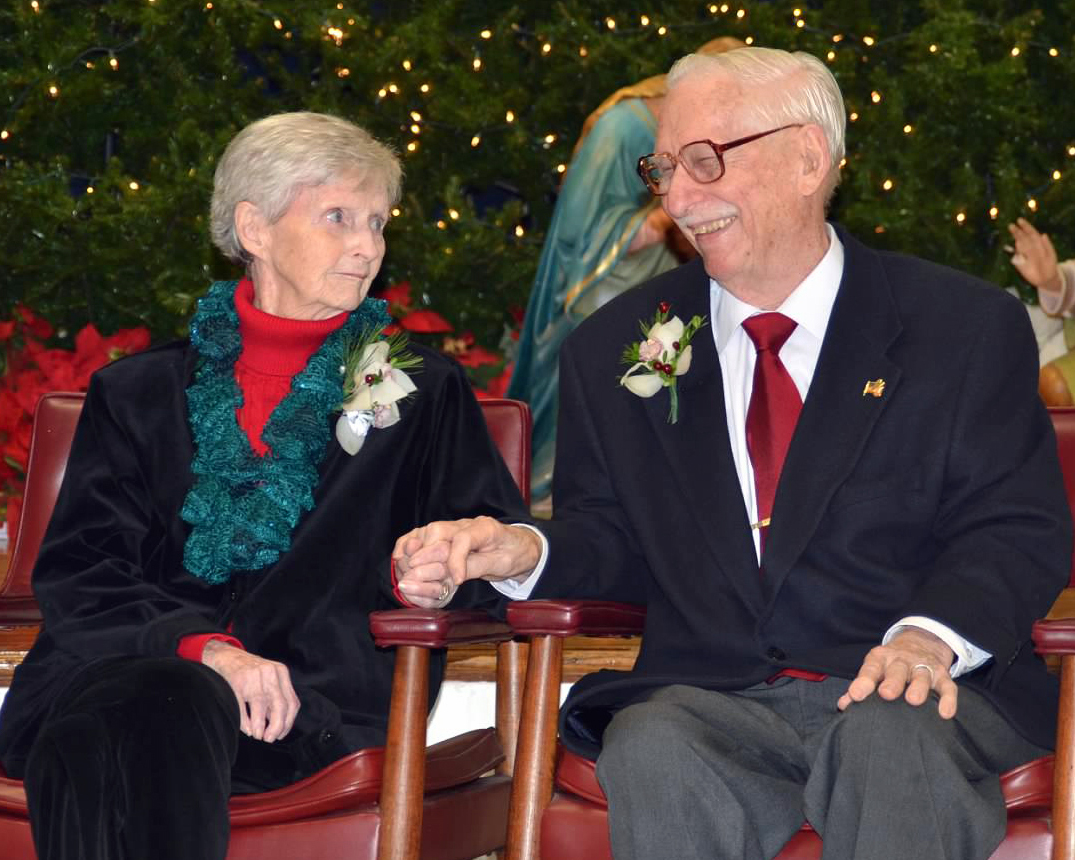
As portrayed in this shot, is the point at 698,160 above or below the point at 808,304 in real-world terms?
above

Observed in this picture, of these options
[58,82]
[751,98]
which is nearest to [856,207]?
[58,82]

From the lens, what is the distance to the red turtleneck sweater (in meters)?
2.80

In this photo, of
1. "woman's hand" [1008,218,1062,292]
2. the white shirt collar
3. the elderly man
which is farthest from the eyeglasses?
"woman's hand" [1008,218,1062,292]

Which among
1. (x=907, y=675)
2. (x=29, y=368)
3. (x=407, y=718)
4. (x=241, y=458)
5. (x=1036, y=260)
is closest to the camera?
(x=907, y=675)

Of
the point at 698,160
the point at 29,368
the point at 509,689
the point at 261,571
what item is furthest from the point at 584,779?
the point at 29,368

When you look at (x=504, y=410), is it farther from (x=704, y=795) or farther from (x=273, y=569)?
(x=704, y=795)

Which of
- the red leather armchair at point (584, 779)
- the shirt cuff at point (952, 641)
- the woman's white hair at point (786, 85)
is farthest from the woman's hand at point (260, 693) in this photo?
the woman's white hair at point (786, 85)

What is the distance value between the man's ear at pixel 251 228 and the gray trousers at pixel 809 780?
1.07 metres

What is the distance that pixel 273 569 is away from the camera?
8.77 ft

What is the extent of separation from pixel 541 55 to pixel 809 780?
4513mm

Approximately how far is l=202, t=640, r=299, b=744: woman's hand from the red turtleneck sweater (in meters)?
0.46

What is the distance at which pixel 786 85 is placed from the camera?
8.57 ft

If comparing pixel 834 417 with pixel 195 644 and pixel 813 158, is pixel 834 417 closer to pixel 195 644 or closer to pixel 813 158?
pixel 813 158

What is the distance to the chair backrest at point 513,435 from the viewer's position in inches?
117
